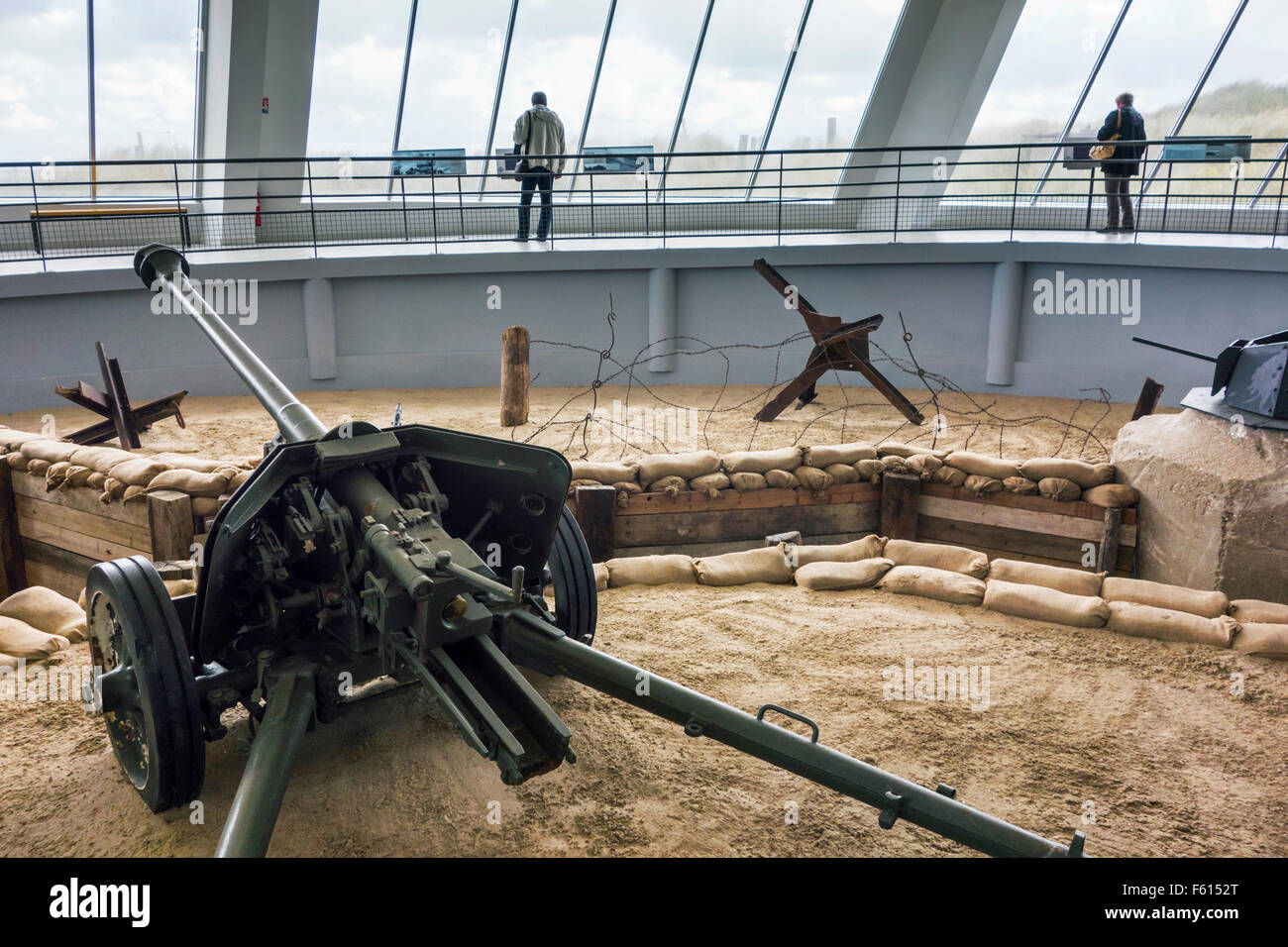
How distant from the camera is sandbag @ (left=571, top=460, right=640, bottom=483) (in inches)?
258

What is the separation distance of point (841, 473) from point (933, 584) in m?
1.61

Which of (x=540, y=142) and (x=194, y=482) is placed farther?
(x=540, y=142)

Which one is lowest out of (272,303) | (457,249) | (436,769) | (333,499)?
(436,769)

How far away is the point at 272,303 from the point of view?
37.4 ft

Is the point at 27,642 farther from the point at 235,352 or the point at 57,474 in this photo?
the point at 57,474

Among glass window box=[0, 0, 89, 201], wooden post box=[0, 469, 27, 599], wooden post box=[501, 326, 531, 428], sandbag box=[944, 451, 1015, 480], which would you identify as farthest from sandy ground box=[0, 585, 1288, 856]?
glass window box=[0, 0, 89, 201]

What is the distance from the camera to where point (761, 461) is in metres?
6.88

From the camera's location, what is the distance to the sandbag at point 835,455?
7.00 metres

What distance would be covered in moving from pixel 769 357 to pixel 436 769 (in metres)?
9.24

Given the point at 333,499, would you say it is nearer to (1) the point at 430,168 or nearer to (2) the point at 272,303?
(2) the point at 272,303

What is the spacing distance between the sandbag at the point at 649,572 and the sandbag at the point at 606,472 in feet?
2.98

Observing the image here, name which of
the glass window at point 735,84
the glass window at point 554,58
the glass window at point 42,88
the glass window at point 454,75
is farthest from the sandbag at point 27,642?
the glass window at point 735,84

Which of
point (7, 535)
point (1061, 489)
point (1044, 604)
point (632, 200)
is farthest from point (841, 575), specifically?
point (632, 200)
